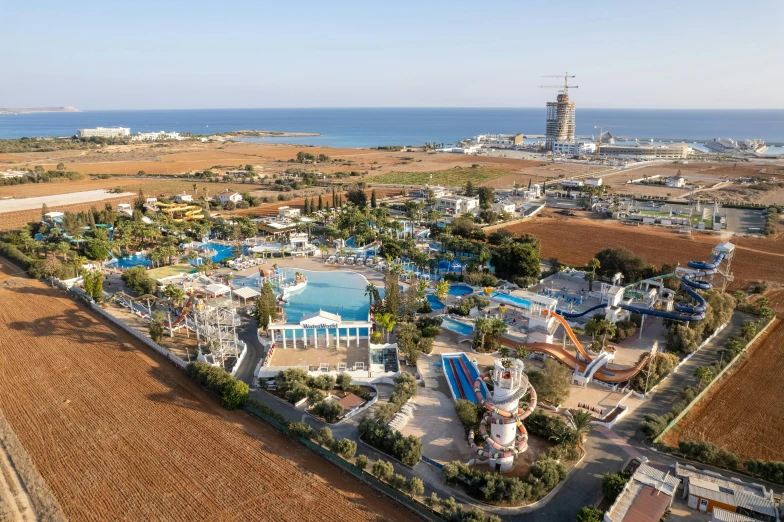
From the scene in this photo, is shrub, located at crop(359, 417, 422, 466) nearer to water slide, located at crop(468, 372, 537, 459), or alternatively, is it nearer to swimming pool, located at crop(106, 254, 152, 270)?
water slide, located at crop(468, 372, 537, 459)

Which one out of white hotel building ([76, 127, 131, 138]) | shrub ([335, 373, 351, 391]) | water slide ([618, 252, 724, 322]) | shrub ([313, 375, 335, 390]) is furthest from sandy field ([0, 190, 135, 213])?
white hotel building ([76, 127, 131, 138])

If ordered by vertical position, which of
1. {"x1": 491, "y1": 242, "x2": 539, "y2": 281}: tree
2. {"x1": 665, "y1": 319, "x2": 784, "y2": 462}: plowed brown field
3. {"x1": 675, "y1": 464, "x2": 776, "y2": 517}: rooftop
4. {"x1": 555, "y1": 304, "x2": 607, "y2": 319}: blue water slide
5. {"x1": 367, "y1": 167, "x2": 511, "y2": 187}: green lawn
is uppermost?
{"x1": 367, "y1": 167, "x2": 511, "y2": 187}: green lawn

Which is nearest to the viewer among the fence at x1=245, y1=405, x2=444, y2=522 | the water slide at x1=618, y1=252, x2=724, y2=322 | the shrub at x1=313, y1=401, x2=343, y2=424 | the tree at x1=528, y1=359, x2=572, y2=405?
the fence at x1=245, y1=405, x2=444, y2=522

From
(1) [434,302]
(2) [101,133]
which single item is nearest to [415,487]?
(1) [434,302]

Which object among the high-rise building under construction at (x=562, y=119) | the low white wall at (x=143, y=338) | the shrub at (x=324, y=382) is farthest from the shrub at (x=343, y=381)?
the high-rise building under construction at (x=562, y=119)

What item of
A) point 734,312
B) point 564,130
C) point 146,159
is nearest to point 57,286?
point 734,312

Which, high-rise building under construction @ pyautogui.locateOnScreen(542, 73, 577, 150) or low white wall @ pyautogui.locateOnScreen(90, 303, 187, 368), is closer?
low white wall @ pyautogui.locateOnScreen(90, 303, 187, 368)
